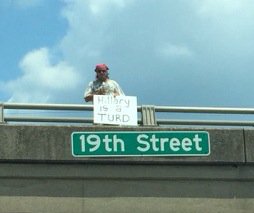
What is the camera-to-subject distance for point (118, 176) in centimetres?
1070

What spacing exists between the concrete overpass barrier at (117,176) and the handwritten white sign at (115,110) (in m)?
0.33

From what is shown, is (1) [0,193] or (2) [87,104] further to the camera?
(2) [87,104]

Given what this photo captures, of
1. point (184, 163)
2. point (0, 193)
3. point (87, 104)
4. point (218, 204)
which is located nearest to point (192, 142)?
point (184, 163)

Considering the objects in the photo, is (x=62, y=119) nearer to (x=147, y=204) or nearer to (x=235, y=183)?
(x=147, y=204)

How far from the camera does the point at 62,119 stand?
36.4ft

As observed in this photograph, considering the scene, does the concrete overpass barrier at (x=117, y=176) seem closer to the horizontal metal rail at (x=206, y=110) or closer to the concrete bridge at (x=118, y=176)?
the concrete bridge at (x=118, y=176)

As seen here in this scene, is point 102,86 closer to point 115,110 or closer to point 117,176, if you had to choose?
point 115,110

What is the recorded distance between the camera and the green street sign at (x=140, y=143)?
10.6 meters

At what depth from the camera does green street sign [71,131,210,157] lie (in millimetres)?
10586

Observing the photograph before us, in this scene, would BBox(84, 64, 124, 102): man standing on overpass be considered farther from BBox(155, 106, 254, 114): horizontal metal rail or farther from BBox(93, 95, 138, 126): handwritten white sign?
BBox(155, 106, 254, 114): horizontal metal rail

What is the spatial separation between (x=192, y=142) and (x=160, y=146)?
48cm

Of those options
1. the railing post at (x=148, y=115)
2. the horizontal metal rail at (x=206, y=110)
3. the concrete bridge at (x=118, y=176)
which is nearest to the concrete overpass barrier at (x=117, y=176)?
the concrete bridge at (x=118, y=176)

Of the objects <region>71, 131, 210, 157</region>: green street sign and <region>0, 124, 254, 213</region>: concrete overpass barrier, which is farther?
<region>71, 131, 210, 157</region>: green street sign

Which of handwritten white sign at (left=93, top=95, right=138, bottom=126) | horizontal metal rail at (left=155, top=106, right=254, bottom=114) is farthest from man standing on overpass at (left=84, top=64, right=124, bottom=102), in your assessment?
horizontal metal rail at (left=155, top=106, right=254, bottom=114)
